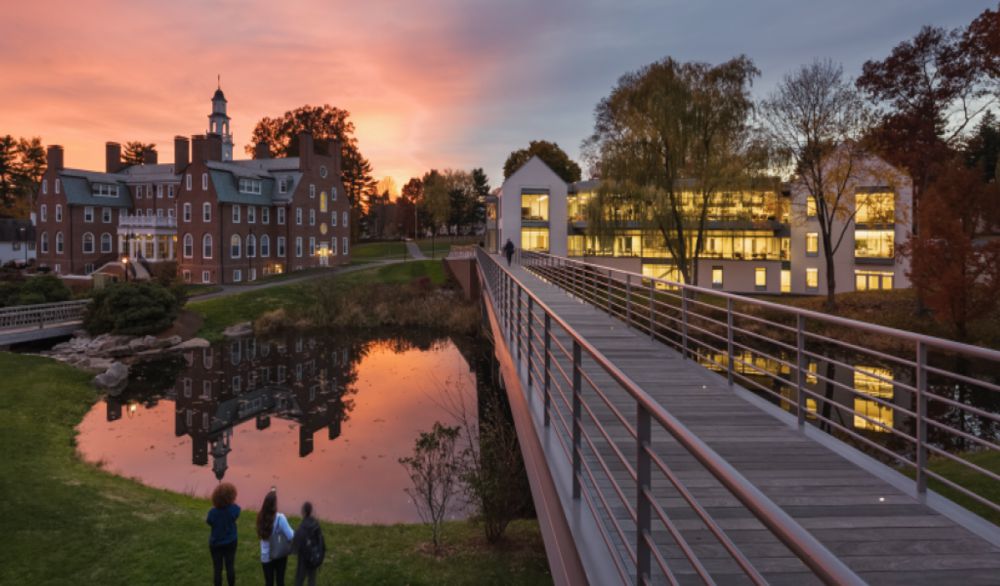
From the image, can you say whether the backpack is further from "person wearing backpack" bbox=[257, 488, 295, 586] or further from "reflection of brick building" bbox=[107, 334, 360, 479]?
"reflection of brick building" bbox=[107, 334, 360, 479]

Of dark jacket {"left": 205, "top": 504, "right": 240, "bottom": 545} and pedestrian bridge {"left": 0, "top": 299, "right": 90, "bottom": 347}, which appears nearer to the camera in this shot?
dark jacket {"left": 205, "top": 504, "right": 240, "bottom": 545}

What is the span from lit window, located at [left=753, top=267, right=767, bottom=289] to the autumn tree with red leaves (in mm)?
18351

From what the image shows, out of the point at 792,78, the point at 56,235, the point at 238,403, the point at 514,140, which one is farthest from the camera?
the point at 514,140

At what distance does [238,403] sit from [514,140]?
8431cm

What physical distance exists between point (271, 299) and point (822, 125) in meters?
36.9

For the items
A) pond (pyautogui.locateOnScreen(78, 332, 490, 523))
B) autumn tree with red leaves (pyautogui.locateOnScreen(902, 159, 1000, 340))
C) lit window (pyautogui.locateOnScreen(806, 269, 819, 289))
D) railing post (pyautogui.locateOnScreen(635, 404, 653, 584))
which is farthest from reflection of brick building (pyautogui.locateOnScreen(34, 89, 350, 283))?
railing post (pyautogui.locateOnScreen(635, 404, 653, 584))

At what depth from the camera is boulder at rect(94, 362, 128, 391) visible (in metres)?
25.9

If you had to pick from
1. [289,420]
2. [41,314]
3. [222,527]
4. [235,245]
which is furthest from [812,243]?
[41,314]

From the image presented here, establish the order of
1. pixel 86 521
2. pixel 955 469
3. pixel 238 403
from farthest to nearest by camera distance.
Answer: pixel 238 403 → pixel 955 469 → pixel 86 521

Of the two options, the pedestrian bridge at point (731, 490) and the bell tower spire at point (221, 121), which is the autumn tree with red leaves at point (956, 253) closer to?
the pedestrian bridge at point (731, 490)

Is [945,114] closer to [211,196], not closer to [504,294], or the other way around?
[504,294]

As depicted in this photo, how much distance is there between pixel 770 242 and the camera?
50.1 meters

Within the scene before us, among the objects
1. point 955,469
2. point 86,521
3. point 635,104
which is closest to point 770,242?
point 635,104

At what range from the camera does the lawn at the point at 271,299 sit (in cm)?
3959
